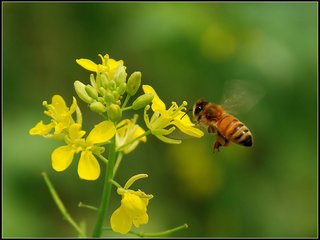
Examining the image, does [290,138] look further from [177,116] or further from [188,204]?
[177,116]

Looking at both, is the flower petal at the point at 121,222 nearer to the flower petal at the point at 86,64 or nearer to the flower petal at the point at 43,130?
the flower petal at the point at 43,130

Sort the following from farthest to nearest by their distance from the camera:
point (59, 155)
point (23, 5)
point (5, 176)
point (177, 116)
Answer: point (23, 5)
point (5, 176)
point (177, 116)
point (59, 155)

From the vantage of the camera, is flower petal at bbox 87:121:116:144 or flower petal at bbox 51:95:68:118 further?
flower petal at bbox 51:95:68:118

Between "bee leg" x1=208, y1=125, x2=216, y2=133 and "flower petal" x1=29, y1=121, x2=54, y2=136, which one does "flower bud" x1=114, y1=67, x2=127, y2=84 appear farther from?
"bee leg" x1=208, y1=125, x2=216, y2=133

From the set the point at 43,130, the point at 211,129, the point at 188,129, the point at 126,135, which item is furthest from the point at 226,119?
the point at 43,130

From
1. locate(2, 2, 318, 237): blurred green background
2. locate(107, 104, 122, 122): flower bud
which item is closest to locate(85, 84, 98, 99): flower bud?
locate(107, 104, 122, 122): flower bud

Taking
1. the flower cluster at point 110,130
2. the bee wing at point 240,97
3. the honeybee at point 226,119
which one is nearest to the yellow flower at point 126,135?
the flower cluster at point 110,130

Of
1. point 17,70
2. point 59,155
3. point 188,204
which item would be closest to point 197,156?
point 188,204
